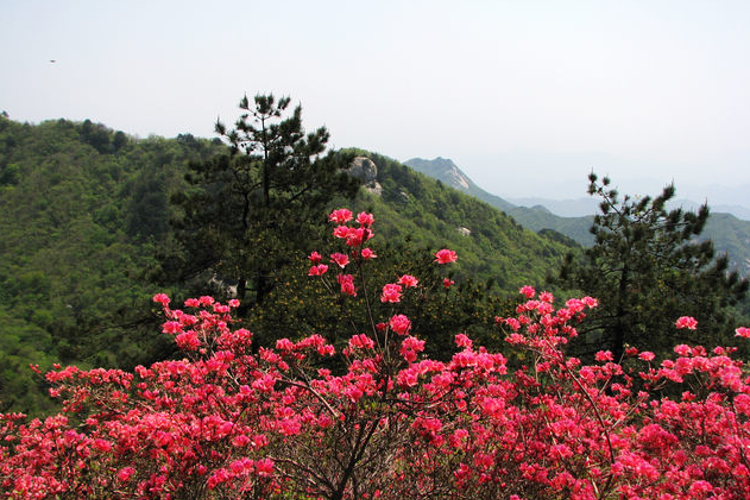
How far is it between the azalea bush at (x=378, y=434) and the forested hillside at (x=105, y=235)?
17.3 ft

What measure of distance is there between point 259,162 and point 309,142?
177 cm

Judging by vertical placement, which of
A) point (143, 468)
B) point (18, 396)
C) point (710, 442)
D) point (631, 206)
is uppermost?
point (631, 206)

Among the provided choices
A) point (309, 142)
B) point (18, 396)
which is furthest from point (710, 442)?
point (18, 396)

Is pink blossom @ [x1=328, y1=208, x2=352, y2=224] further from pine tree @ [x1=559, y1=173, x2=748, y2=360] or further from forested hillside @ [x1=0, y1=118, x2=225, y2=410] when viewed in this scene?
forested hillside @ [x1=0, y1=118, x2=225, y2=410]

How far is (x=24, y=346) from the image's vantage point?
88.3 feet

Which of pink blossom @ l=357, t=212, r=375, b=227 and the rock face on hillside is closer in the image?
pink blossom @ l=357, t=212, r=375, b=227

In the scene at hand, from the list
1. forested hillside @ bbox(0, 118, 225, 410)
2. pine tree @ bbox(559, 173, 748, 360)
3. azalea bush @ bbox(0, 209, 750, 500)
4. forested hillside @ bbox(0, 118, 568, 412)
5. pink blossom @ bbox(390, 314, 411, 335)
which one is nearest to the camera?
pink blossom @ bbox(390, 314, 411, 335)

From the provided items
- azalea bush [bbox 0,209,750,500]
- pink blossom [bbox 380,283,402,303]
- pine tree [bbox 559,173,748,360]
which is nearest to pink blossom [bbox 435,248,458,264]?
azalea bush [bbox 0,209,750,500]

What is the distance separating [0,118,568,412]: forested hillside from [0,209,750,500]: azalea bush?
526cm

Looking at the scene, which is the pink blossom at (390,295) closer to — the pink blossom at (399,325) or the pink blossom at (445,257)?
the pink blossom at (399,325)

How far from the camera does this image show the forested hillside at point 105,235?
17684 millimetres

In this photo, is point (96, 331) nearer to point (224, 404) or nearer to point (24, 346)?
point (224, 404)

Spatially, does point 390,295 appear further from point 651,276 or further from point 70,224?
point 70,224

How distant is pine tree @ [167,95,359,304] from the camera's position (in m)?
11.3
